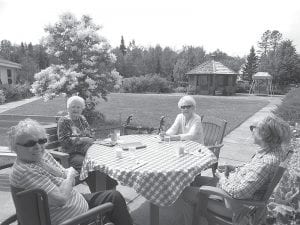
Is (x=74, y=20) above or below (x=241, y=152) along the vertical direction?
above

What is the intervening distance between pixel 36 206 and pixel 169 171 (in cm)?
138

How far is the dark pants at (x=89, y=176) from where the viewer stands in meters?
4.08

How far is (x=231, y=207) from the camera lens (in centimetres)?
276

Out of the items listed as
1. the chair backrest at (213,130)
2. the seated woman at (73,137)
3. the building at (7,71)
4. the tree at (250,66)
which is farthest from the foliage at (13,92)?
the tree at (250,66)

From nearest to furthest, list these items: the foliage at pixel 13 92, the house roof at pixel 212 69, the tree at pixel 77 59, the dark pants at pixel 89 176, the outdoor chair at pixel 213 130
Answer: the dark pants at pixel 89 176 → the outdoor chair at pixel 213 130 → the tree at pixel 77 59 → the foliage at pixel 13 92 → the house roof at pixel 212 69

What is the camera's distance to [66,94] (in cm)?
983

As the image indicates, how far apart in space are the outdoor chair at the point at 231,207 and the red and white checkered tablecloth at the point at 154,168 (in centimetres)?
29

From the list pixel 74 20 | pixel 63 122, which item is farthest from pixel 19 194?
pixel 74 20

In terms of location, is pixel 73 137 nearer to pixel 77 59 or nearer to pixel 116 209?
pixel 116 209

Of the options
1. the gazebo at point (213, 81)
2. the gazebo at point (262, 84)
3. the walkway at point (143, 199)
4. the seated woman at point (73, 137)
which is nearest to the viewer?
the walkway at point (143, 199)

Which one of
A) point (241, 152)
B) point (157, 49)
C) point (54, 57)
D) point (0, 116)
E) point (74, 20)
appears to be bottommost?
point (241, 152)

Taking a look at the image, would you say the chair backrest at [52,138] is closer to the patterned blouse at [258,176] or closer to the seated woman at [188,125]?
the seated woman at [188,125]

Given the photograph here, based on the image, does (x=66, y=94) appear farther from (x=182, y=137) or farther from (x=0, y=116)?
(x=182, y=137)

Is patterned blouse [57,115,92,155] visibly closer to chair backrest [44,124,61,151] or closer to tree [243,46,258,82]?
chair backrest [44,124,61,151]
